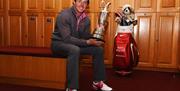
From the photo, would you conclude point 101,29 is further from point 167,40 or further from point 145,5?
point 167,40

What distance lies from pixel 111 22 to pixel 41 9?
123 centimetres

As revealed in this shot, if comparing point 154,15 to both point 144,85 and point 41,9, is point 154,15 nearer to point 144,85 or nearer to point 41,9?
point 144,85

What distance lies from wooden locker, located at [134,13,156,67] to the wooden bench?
1.59 meters

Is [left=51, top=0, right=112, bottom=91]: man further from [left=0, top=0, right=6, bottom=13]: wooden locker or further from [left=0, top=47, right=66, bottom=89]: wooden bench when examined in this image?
[left=0, top=0, right=6, bottom=13]: wooden locker

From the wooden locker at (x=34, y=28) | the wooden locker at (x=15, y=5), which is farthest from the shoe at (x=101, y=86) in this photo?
the wooden locker at (x=15, y=5)

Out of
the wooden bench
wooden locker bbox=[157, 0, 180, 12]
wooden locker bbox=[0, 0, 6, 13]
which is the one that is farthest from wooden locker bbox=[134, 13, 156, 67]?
wooden locker bbox=[0, 0, 6, 13]

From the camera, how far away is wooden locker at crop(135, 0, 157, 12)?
12.5ft

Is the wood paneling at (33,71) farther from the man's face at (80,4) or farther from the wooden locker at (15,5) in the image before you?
the wooden locker at (15,5)

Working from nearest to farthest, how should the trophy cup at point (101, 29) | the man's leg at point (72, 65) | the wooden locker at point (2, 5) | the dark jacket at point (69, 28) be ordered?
1. the man's leg at point (72, 65)
2. the dark jacket at point (69, 28)
3. the trophy cup at point (101, 29)
4. the wooden locker at point (2, 5)

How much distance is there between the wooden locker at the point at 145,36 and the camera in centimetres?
386

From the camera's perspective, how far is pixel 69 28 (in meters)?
2.60

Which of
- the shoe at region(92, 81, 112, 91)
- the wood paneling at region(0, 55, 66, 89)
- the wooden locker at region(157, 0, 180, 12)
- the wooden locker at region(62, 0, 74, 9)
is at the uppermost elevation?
the wooden locker at region(62, 0, 74, 9)

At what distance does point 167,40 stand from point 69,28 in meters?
1.80

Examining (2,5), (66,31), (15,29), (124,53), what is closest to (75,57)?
(66,31)
